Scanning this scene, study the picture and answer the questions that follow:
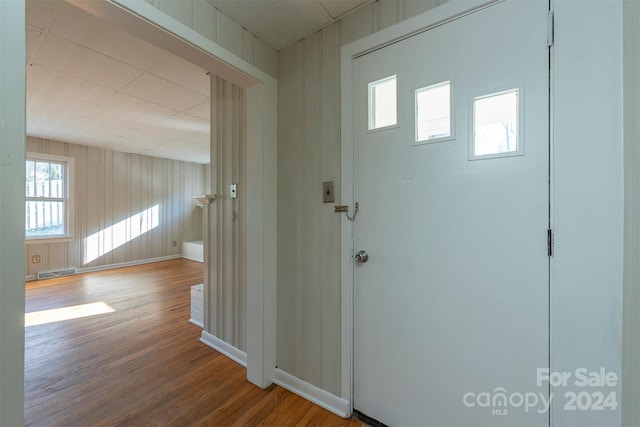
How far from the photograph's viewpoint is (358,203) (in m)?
1.42

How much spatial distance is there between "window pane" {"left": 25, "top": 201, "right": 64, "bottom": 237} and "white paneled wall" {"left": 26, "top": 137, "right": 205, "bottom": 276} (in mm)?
203

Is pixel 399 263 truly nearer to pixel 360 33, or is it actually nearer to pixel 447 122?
pixel 447 122

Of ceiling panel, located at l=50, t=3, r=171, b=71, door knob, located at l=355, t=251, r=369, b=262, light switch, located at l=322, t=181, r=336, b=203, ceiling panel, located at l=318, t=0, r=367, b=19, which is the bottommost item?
door knob, located at l=355, t=251, r=369, b=262

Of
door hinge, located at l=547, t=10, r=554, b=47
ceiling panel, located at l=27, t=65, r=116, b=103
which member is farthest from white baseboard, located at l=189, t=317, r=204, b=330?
door hinge, located at l=547, t=10, r=554, b=47

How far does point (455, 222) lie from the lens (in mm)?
1138

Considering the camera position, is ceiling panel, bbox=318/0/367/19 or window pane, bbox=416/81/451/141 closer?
window pane, bbox=416/81/451/141

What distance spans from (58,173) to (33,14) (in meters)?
4.35

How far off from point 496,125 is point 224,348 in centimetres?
241

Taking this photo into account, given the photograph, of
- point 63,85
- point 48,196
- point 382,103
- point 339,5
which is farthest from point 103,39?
point 48,196

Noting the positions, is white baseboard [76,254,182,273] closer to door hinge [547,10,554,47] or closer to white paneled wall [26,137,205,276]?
white paneled wall [26,137,205,276]

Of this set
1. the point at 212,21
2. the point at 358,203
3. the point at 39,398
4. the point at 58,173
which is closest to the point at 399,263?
the point at 358,203

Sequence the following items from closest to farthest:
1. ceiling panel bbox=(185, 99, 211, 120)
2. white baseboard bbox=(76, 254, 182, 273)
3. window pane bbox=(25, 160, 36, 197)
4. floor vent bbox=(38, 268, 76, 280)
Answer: ceiling panel bbox=(185, 99, 211, 120) → window pane bbox=(25, 160, 36, 197) → floor vent bbox=(38, 268, 76, 280) → white baseboard bbox=(76, 254, 182, 273)

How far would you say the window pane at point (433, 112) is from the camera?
3.81 ft

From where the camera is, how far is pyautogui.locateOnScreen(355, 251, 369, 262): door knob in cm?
139
